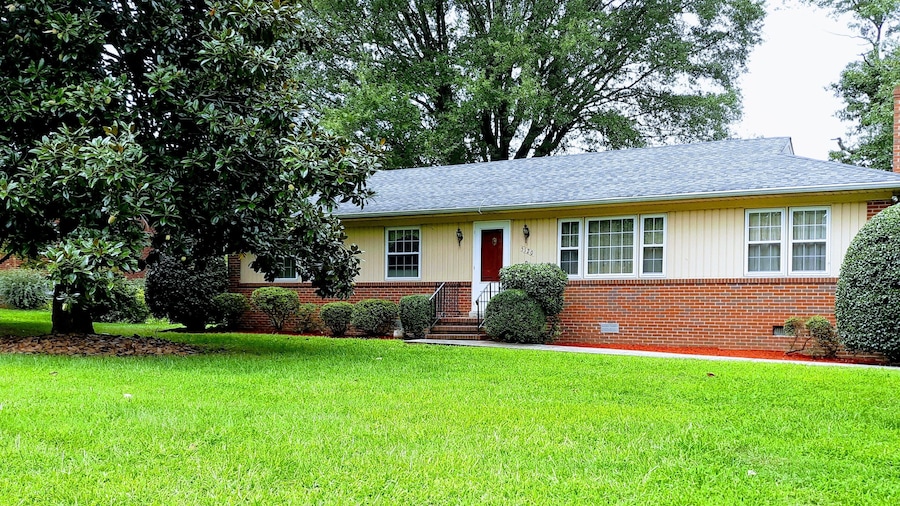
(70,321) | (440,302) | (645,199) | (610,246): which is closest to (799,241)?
(645,199)

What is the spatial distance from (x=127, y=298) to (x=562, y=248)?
11.1m

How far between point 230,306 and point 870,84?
76.5 ft

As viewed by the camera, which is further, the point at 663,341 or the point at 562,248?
the point at 562,248

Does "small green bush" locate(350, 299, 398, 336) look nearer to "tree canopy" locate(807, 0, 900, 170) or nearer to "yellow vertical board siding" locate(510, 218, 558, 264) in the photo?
"yellow vertical board siding" locate(510, 218, 558, 264)

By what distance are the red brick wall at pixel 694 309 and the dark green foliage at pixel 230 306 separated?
7752 millimetres

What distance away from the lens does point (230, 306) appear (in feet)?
57.9

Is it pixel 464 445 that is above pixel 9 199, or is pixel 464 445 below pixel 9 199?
below

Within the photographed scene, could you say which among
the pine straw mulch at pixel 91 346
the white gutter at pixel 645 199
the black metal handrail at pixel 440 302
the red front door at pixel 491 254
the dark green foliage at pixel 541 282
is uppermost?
the white gutter at pixel 645 199

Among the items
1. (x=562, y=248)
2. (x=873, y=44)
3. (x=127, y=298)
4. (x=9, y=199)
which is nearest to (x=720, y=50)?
(x=873, y=44)

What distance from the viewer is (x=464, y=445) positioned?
16.0ft

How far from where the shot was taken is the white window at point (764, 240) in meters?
13.2

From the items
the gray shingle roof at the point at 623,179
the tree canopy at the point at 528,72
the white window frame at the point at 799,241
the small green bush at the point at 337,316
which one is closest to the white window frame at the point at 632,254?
the gray shingle roof at the point at 623,179

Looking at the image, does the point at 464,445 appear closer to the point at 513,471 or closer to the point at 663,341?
the point at 513,471

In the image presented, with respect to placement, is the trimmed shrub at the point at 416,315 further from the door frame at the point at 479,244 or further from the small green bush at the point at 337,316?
the small green bush at the point at 337,316
